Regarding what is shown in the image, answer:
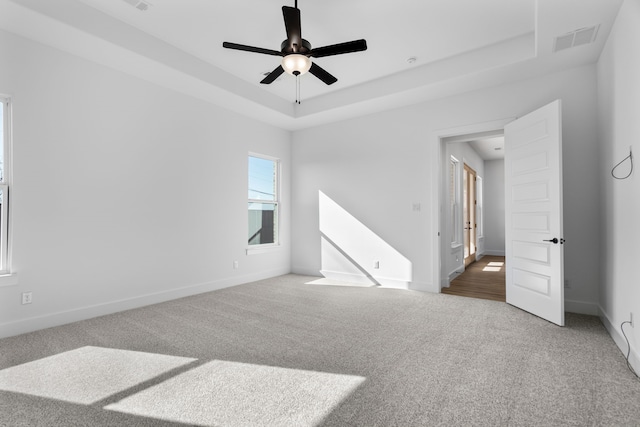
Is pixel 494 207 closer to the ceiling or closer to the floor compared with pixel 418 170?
closer to the floor

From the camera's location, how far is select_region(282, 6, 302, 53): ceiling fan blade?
2.40 metres

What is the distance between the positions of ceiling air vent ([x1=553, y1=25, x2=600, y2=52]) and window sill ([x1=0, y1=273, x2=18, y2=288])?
18.3 feet

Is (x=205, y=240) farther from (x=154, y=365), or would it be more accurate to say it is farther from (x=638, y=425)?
(x=638, y=425)

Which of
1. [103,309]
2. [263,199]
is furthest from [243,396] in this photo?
[263,199]

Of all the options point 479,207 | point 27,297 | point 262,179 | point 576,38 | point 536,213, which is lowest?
point 27,297

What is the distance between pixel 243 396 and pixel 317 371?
21.5 inches

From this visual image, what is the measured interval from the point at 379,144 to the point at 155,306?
3909 mm

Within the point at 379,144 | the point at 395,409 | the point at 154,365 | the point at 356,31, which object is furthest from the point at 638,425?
the point at 379,144

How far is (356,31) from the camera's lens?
11.1ft

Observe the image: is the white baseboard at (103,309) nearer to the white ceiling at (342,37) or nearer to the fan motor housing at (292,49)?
the white ceiling at (342,37)

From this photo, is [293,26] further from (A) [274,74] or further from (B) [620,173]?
(B) [620,173]

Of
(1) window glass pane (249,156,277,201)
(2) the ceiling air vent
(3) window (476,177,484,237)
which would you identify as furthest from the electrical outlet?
(3) window (476,177,484,237)

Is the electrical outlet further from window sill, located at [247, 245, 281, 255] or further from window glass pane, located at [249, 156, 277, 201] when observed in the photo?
window glass pane, located at [249, 156, 277, 201]

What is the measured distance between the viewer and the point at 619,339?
8.68ft
